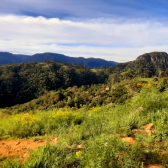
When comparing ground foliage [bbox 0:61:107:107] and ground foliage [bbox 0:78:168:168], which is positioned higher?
ground foliage [bbox 0:78:168:168]

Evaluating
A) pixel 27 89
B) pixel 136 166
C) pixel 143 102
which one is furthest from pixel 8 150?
pixel 27 89

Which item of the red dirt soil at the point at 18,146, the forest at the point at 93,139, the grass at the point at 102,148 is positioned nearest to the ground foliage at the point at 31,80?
the forest at the point at 93,139

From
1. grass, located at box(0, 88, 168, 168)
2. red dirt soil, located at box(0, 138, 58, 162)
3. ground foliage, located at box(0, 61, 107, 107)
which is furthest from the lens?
ground foliage, located at box(0, 61, 107, 107)

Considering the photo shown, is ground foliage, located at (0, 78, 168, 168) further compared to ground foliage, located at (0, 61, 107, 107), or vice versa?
ground foliage, located at (0, 61, 107, 107)

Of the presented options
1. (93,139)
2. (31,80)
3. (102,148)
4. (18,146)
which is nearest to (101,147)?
(102,148)

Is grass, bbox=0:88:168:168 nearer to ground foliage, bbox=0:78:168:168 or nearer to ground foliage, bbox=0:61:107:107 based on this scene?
ground foliage, bbox=0:78:168:168

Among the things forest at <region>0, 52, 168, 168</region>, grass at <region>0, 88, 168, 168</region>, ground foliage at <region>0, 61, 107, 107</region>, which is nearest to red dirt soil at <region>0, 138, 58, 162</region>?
forest at <region>0, 52, 168, 168</region>

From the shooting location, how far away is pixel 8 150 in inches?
164

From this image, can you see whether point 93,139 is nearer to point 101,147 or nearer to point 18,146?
point 101,147

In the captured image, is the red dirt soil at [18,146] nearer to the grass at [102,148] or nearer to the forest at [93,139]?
the forest at [93,139]

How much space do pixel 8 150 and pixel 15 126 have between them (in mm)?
1455

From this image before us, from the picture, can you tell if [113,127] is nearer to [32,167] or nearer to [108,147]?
[108,147]

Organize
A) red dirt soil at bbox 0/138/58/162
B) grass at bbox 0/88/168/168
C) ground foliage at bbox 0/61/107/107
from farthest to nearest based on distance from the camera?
Answer: ground foliage at bbox 0/61/107/107
red dirt soil at bbox 0/138/58/162
grass at bbox 0/88/168/168

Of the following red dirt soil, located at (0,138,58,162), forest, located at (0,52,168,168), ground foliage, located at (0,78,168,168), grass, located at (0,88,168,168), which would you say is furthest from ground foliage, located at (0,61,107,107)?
grass, located at (0,88,168,168)
